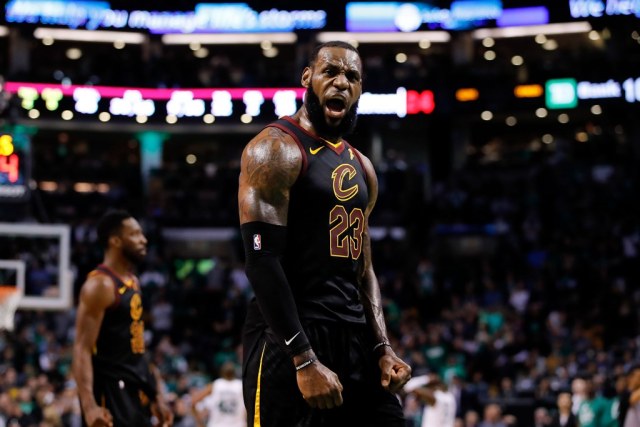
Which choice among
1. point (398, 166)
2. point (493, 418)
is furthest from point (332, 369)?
point (398, 166)

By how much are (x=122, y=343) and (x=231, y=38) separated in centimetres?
2563

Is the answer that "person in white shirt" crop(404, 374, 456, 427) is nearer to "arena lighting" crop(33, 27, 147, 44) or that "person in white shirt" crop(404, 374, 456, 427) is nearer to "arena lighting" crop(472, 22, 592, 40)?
"arena lighting" crop(472, 22, 592, 40)

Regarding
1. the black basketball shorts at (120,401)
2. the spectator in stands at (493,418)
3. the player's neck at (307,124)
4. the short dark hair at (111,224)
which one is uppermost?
the player's neck at (307,124)

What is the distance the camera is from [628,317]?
20.8 metres

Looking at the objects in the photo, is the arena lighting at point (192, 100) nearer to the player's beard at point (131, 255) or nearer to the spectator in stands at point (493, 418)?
the spectator in stands at point (493, 418)

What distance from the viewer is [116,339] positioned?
303 inches

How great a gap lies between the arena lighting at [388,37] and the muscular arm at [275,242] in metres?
26.4

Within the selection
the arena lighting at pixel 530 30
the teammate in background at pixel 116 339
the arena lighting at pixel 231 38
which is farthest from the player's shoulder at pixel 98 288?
the arena lighting at pixel 231 38

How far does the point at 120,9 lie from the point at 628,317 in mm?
16956

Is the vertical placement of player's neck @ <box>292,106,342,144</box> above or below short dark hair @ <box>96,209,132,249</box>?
above

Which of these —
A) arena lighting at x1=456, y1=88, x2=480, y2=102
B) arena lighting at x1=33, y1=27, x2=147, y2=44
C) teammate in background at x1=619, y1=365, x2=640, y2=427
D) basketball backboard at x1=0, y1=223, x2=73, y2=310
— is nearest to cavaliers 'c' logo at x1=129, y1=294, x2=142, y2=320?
teammate in background at x1=619, y1=365, x2=640, y2=427

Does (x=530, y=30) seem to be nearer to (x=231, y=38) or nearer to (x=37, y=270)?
(x=231, y=38)

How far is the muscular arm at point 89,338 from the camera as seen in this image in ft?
23.8

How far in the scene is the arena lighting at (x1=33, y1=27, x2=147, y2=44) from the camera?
103 ft
